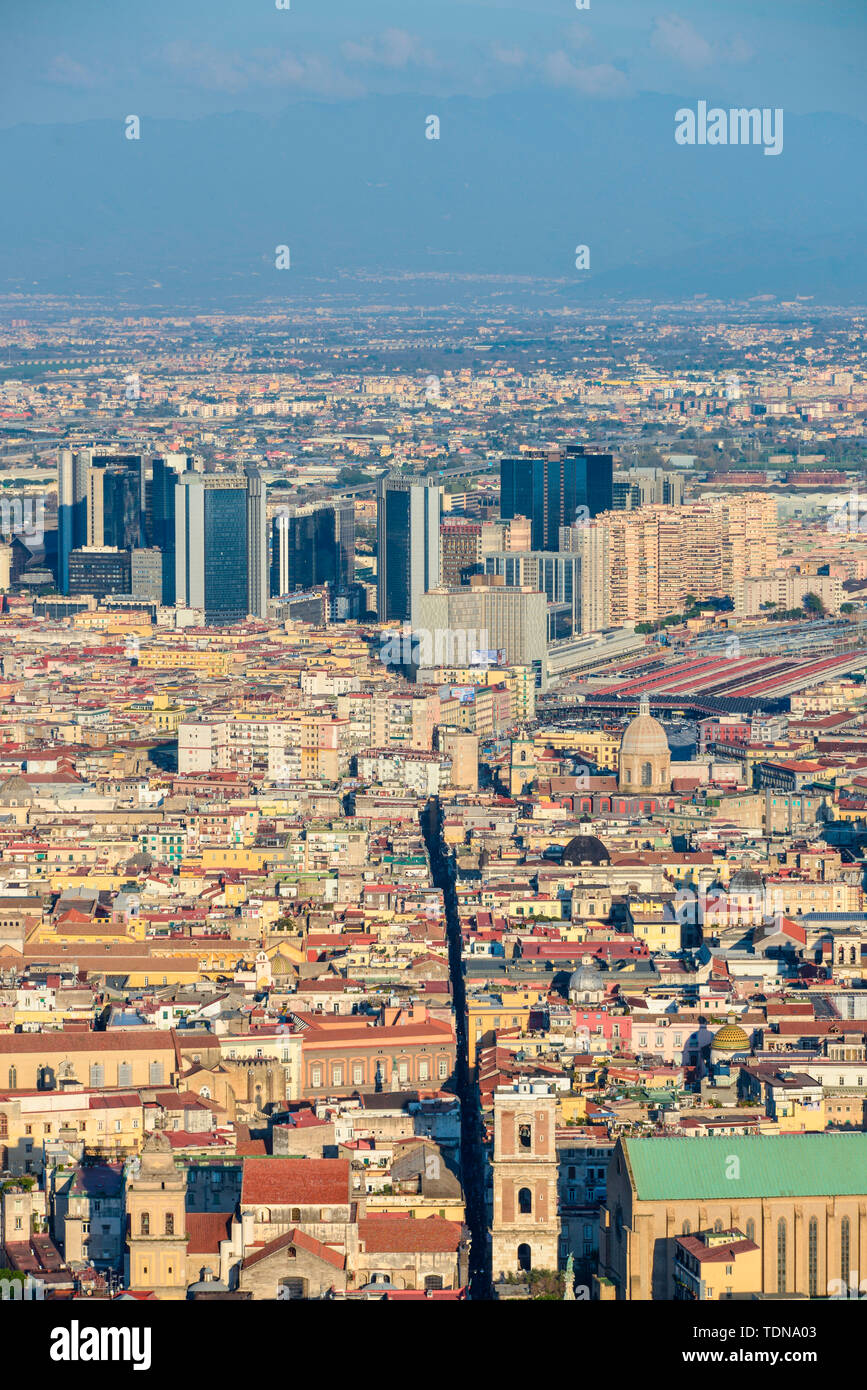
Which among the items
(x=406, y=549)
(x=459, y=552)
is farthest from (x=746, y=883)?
(x=459, y=552)

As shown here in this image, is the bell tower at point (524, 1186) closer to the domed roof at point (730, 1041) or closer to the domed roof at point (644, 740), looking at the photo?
the domed roof at point (730, 1041)

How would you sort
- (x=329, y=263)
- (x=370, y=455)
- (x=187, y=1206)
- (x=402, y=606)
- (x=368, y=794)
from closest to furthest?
(x=187, y=1206) → (x=368, y=794) → (x=402, y=606) → (x=370, y=455) → (x=329, y=263)

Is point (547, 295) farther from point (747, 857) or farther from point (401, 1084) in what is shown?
point (401, 1084)

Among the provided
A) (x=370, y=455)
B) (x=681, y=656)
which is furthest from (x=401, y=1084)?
(x=370, y=455)

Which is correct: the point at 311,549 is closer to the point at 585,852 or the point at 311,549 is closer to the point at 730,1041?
the point at 585,852

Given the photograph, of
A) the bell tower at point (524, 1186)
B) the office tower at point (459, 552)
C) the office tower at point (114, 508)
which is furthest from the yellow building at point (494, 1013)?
the office tower at point (114, 508)

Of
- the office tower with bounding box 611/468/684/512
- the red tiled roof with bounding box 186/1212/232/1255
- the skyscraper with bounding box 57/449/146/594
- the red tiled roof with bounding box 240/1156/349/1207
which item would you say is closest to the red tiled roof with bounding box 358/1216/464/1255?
the red tiled roof with bounding box 240/1156/349/1207
